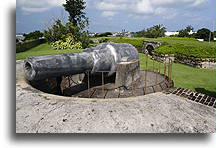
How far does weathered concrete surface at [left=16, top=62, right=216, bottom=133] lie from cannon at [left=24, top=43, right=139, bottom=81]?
474 millimetres

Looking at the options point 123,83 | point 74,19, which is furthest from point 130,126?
point 74,19

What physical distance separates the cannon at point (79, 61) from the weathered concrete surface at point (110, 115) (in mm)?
474

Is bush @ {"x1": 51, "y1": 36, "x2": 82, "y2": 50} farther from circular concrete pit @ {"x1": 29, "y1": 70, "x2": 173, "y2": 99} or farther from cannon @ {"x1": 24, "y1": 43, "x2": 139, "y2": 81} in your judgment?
cannon @ {"x1": 24, "y1": 43, "x2": 139, "y2": 81}

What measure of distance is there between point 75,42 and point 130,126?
18.6 metres

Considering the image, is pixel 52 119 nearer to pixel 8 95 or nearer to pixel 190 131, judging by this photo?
pixel 8 95

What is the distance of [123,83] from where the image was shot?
Result: 5.11 m

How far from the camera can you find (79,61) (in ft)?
13.4

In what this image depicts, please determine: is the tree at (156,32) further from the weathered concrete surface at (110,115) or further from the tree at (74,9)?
the weathered concrete surface at (110,115)

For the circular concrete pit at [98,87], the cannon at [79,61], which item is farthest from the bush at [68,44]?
the cannon at [79,61]

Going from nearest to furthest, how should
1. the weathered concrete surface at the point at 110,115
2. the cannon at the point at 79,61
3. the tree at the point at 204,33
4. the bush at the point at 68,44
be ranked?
the weathered concrete surface at the point at 110,115, the cannon at the point at 79,61, the bush at the point at 68,44, the tree at the point at 204,33

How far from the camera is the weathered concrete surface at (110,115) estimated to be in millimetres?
2625

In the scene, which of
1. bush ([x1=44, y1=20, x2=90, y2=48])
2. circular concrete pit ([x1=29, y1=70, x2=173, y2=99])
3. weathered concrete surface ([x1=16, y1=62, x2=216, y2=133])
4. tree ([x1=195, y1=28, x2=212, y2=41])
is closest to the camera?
weathered concrete surface ([x1=16, y1=62, x2=216, y2=133])

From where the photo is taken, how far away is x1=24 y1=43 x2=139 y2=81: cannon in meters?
3.46

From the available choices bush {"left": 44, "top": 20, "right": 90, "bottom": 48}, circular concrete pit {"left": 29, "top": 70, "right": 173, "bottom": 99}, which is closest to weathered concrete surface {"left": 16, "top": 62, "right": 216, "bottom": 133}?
circular concrete pit {"left": 29, "top": 70, "right": 173, "bottom": 99}
